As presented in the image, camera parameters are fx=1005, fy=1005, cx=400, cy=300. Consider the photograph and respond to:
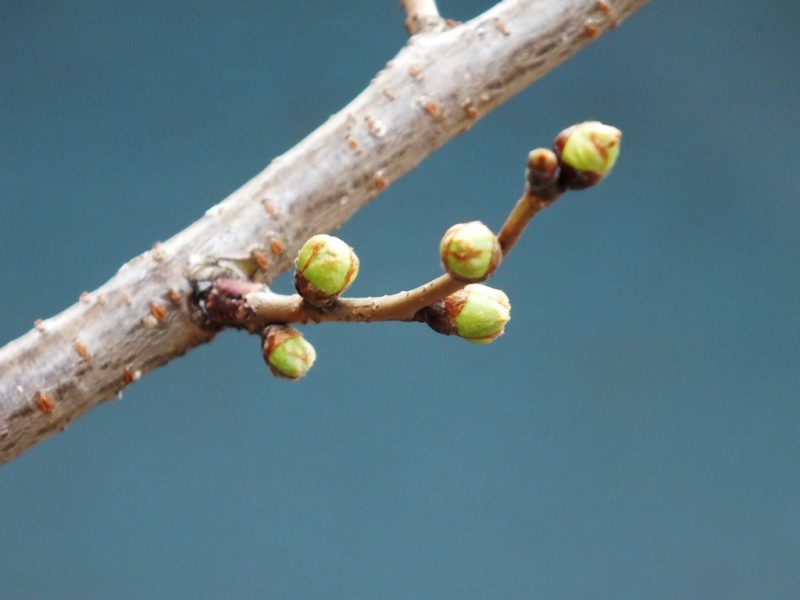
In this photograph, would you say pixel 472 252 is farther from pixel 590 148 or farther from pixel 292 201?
pixel 292 201

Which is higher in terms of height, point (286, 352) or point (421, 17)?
point (421, 17)

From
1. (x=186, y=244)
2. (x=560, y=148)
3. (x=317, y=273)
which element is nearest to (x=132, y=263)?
(x=186, y=244)

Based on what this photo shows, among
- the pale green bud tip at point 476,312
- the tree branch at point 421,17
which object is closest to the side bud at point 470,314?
the pale green bud tip at point 476,312

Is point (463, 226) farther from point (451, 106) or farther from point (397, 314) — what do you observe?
point (451, 106)

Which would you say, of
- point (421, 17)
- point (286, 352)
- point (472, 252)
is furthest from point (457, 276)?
point (421, 17)

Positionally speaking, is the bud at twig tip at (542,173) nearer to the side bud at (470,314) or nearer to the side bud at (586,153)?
the side bud at (586,153)

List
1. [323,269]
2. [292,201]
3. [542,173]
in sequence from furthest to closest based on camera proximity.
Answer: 1. [292,201]
2. [323,269]
3. [542,173]
